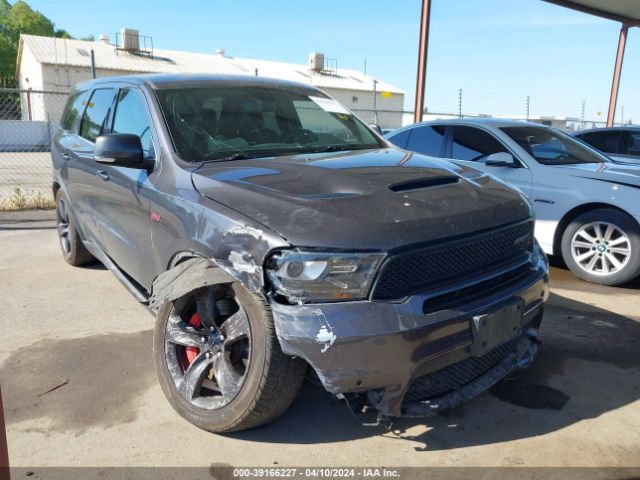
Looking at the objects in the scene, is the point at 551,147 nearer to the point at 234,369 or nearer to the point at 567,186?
the point at 567,186

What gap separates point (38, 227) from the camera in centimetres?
777

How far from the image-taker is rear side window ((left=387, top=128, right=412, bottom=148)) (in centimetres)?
696

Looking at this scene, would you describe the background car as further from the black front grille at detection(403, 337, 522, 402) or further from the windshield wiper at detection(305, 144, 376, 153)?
the black front grille at detection(403, 337, 522, 402)

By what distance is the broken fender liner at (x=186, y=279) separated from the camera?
8.51 ft

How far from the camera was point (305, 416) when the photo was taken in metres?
2.98

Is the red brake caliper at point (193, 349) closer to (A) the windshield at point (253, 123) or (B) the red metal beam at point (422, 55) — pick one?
(A) the windshield at point (253, 123)

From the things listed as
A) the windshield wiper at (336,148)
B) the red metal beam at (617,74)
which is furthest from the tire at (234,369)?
the red metal beam at (617,74)

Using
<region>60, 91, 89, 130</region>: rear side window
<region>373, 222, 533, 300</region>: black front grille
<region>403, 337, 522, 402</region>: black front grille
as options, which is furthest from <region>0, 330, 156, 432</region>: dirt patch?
<region>60, 91, 89, 130</region>: rear side window

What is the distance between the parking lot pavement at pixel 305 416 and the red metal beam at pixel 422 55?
20.9 feet

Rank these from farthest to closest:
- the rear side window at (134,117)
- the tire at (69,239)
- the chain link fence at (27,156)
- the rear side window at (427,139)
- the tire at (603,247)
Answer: the chain link fence at (27,156), the rear side window at (427,139), the tire at (69,239), the tire at (603,247), the rear side window at (134,117)

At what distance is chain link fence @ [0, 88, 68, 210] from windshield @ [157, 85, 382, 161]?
659cm

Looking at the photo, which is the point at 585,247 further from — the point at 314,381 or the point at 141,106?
the point at 141,106

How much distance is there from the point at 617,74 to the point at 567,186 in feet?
38.0

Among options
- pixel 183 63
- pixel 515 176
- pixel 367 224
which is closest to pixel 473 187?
pixel 367 224
